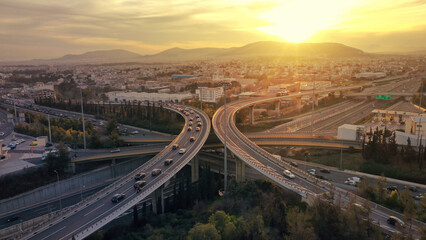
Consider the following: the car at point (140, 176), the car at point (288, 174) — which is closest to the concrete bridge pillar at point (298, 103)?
the car at point (288, 174)

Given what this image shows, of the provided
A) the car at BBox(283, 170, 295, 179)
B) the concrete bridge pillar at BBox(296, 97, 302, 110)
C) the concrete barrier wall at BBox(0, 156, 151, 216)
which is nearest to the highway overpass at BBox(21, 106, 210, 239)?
the concrete barrier wall at BBox(0, 156, 151, 216)

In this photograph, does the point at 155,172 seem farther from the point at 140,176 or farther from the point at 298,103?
the point at 298,103

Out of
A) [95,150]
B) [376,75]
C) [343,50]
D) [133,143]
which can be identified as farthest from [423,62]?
[343,50]

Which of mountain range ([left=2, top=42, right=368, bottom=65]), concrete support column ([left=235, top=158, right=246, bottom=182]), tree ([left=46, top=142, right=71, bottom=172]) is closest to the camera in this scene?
concrete support column ([left=235, top=158, right=246, bottom=182])

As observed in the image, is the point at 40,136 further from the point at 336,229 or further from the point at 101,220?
the point at 336,229

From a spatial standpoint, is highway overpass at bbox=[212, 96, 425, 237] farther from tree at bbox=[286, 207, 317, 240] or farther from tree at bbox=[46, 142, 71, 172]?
tree at bbox=[46, 142, 71, 172]
